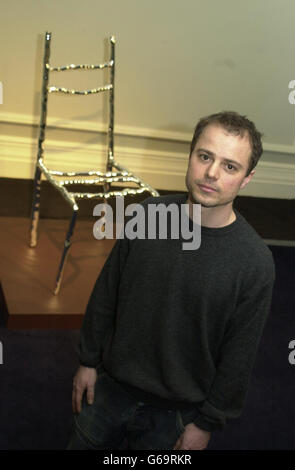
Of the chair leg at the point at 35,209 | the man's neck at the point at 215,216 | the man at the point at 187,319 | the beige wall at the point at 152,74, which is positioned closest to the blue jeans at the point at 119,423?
the man at the point at 187,319

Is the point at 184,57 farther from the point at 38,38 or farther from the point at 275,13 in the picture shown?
the point at 38,38

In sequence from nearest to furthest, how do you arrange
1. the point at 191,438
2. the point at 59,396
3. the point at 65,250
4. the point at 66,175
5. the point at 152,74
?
the point at 191,438 → the point at 59,396 → the point at 65,250 → the point at 66,175 → the point at 152,74

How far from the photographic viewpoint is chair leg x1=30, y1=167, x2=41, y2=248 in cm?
331

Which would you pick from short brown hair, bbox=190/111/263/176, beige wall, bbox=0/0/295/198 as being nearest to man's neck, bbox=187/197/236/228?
short brown hair, bbox=190/111/263/176

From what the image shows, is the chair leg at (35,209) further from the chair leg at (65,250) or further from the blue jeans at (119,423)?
the blue jeans at (119,423)

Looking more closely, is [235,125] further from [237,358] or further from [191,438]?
[191,438]

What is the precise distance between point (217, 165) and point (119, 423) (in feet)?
2.23

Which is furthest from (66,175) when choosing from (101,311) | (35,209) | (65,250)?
(101,311)

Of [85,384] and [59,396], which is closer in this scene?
[85,384]

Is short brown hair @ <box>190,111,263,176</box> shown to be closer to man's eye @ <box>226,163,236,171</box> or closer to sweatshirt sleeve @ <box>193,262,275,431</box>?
man's eye @ <box>226,163,236,171</box>

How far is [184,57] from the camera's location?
3.92m

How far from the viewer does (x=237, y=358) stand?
5.92 ft

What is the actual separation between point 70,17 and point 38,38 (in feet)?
0.60
